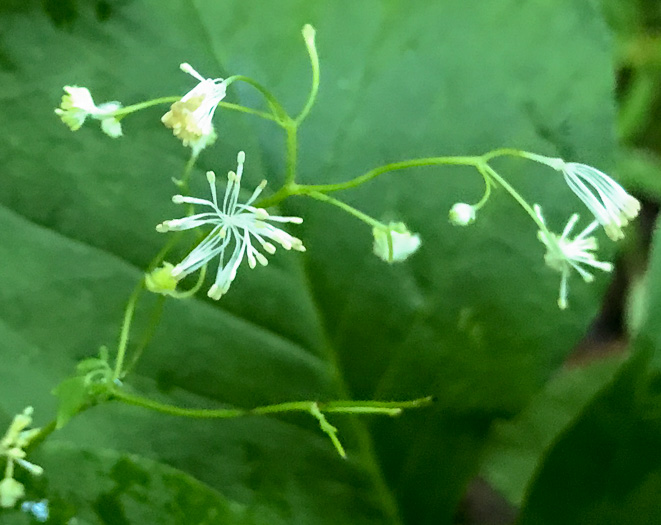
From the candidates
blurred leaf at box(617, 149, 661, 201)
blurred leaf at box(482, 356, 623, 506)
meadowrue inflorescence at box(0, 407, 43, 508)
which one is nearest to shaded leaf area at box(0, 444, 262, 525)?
meadowrue inflorescence at box(0, 407, 43, 508)

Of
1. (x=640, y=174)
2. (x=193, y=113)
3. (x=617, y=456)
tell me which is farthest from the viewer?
(x=640, y=174)

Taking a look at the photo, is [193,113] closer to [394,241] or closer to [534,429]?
[394,241]

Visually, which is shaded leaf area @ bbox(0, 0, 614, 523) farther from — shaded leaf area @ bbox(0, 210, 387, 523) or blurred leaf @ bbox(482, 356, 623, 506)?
blurred leaf @ bbox(482, 356, 623, 506)

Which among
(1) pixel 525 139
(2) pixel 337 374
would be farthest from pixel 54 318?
(1) pixel 525 139

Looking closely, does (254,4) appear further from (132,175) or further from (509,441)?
(509,441)

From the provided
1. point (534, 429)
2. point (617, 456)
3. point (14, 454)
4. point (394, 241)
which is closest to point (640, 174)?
point (534, 429)

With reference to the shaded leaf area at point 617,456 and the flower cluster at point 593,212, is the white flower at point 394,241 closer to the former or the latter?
the flower cluster at point 593,212

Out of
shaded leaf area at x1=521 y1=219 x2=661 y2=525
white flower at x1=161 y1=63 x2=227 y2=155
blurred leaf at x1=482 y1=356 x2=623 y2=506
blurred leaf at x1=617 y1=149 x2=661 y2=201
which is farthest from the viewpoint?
blurred leaf at x1=617 y1=149 x2=661 y2=201
